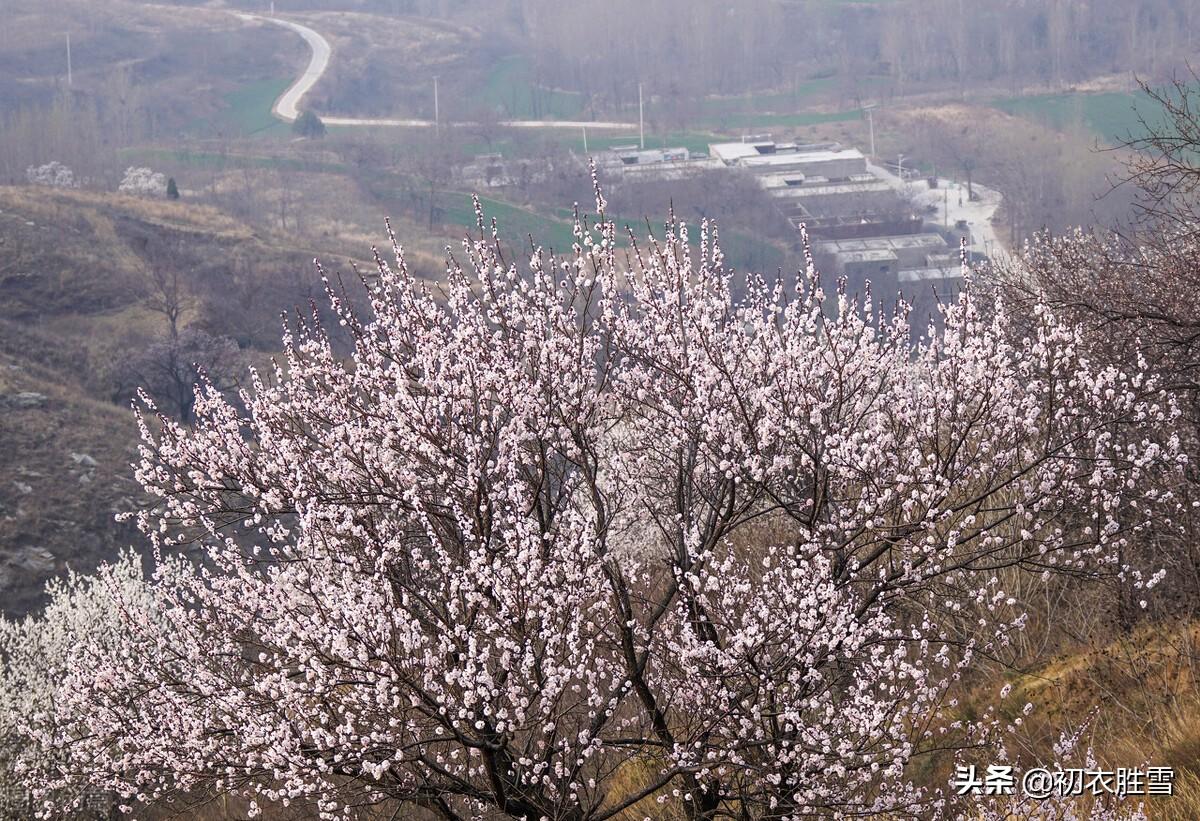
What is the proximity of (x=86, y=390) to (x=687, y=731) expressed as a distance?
5845 centimetres

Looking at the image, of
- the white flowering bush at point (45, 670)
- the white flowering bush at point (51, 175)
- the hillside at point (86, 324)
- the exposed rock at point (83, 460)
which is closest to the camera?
the white flowering bush at point (45, 670)

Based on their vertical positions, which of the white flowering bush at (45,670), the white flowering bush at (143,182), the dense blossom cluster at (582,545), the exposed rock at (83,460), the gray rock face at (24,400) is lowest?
the exposed rock at (83,460)

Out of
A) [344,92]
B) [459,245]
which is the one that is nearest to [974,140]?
[459,245]

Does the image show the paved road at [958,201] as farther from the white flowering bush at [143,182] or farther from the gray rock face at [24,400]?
the gray rock face at [24,400]

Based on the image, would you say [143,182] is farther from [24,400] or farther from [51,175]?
[24,400]

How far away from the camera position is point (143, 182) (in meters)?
122

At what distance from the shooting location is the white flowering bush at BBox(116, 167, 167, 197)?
117m

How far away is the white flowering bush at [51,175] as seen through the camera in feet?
385

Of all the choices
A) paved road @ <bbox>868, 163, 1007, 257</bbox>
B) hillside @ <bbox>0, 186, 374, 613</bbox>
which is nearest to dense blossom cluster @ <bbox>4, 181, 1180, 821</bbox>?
hillside @ <bbox>0, 186, 374, 613</bbox>

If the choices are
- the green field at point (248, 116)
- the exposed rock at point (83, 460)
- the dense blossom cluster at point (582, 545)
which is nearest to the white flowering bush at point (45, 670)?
the dense blossom cluster at point (582, 545)

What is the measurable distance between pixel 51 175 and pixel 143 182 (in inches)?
305

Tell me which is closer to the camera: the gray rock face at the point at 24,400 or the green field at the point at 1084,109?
the gray rock face at the point at 24,400

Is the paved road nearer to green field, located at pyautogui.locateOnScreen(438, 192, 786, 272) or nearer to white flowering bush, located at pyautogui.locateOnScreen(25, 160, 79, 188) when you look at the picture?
green field, located at pyautogui.locateOnScreen(438, 192, 786, 272)

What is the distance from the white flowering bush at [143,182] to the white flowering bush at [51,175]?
419 cm
